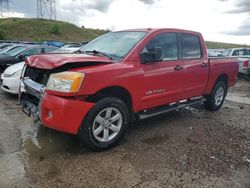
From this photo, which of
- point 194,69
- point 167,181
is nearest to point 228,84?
point 194,69

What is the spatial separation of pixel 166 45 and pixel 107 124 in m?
2.00

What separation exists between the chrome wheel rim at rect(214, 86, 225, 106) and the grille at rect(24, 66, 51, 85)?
14.1 feet

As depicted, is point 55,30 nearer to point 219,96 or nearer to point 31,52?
point 31,52

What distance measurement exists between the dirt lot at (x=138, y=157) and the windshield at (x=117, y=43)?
1.45 meters

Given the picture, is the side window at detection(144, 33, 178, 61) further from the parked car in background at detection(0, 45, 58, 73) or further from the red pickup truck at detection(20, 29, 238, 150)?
the parked car in background at detection(0, 45, 58, 73)

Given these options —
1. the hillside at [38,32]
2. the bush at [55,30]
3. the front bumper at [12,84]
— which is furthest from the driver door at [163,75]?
the bush at [55,30]

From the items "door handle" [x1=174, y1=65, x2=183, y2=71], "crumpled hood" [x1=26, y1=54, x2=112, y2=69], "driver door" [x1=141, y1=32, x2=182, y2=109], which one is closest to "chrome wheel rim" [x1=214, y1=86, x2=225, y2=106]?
"driver door" [x1=141, y1=32, x2=182, y2=109]

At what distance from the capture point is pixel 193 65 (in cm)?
579

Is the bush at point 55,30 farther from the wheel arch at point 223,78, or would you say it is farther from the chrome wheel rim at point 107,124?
the chrome wheel rim at point 107,124

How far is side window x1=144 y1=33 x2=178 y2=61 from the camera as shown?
16.5 ft

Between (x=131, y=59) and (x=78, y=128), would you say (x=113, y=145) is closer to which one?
(x=78, y=128)

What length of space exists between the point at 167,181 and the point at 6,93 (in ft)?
20.8

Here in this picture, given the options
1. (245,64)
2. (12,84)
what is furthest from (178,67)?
(245,64)

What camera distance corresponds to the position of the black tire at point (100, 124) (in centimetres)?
399
